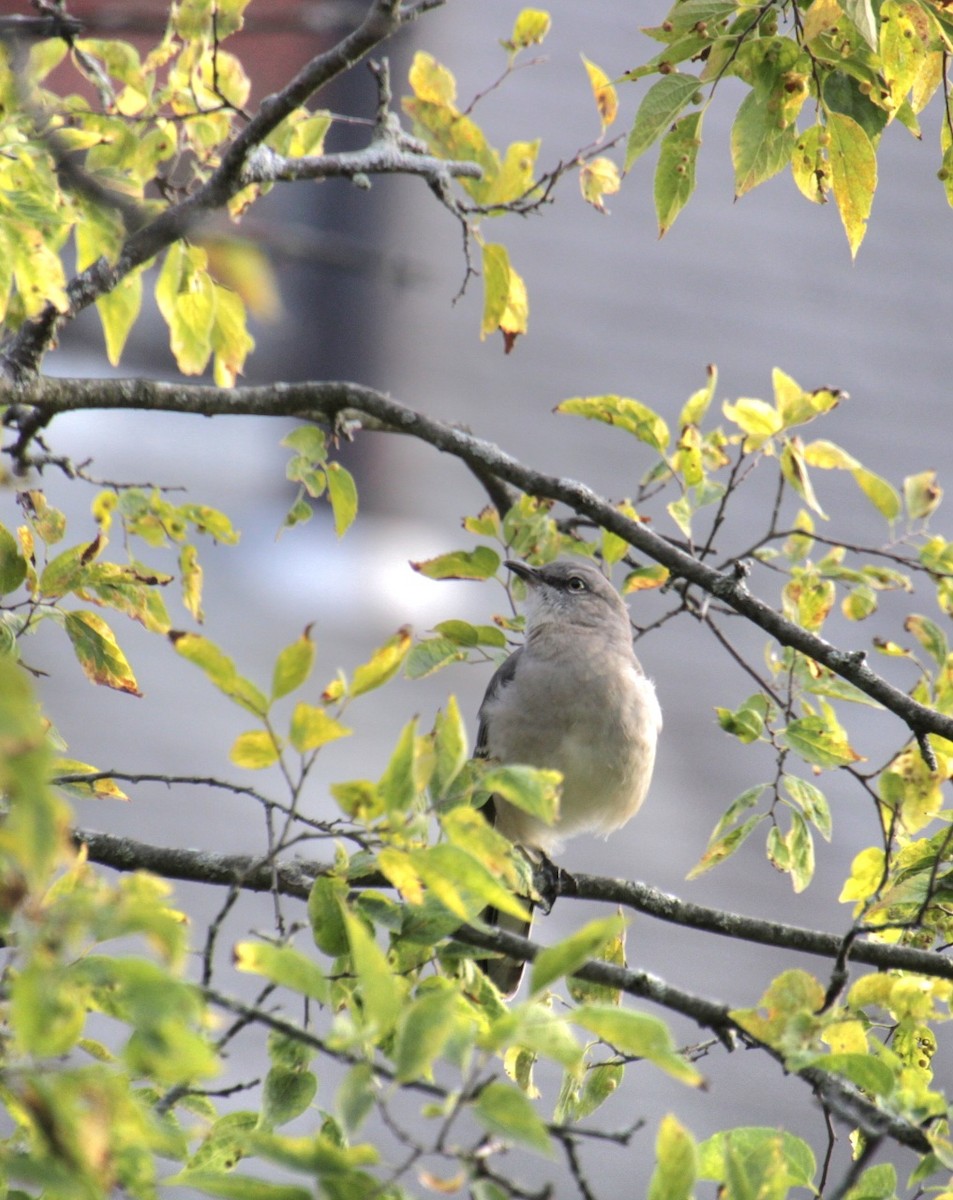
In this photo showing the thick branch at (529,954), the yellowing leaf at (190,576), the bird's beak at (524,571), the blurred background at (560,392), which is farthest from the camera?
the blurred background at (560,392)

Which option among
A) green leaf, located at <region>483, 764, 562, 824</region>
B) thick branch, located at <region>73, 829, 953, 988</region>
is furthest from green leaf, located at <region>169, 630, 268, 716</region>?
thick branch, located at <region>73, 829, 953, 988</region>

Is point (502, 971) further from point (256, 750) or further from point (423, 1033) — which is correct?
point (423, 1033)

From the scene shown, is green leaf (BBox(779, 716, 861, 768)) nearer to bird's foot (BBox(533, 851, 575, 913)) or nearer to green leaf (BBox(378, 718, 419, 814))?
bird's foot (BBox(533, 851, 575, 913))

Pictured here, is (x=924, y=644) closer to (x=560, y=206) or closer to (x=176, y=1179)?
(x=176, y=1179)

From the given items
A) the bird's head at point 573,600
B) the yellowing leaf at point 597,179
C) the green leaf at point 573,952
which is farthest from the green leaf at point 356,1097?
the bird's head at point 573,600

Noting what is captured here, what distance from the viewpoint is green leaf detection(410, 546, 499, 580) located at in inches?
133

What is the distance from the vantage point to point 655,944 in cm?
663

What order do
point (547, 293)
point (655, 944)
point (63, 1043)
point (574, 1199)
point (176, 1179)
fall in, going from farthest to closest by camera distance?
point (547, 293), point (655, 944), point (574, 1199), point (176, 1179), point (63, 1043)

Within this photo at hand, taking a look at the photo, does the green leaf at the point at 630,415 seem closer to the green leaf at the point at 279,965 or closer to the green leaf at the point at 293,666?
the green leaf at the point at 293,666

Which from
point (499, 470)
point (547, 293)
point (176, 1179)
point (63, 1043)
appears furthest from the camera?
point (547, 293)

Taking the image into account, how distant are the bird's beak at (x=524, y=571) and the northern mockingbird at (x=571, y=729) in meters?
0.01

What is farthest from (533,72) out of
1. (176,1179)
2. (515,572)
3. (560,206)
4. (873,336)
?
(176,1179)

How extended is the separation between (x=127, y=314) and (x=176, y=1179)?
89.1 inches

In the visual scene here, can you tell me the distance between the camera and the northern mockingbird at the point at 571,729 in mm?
4668
